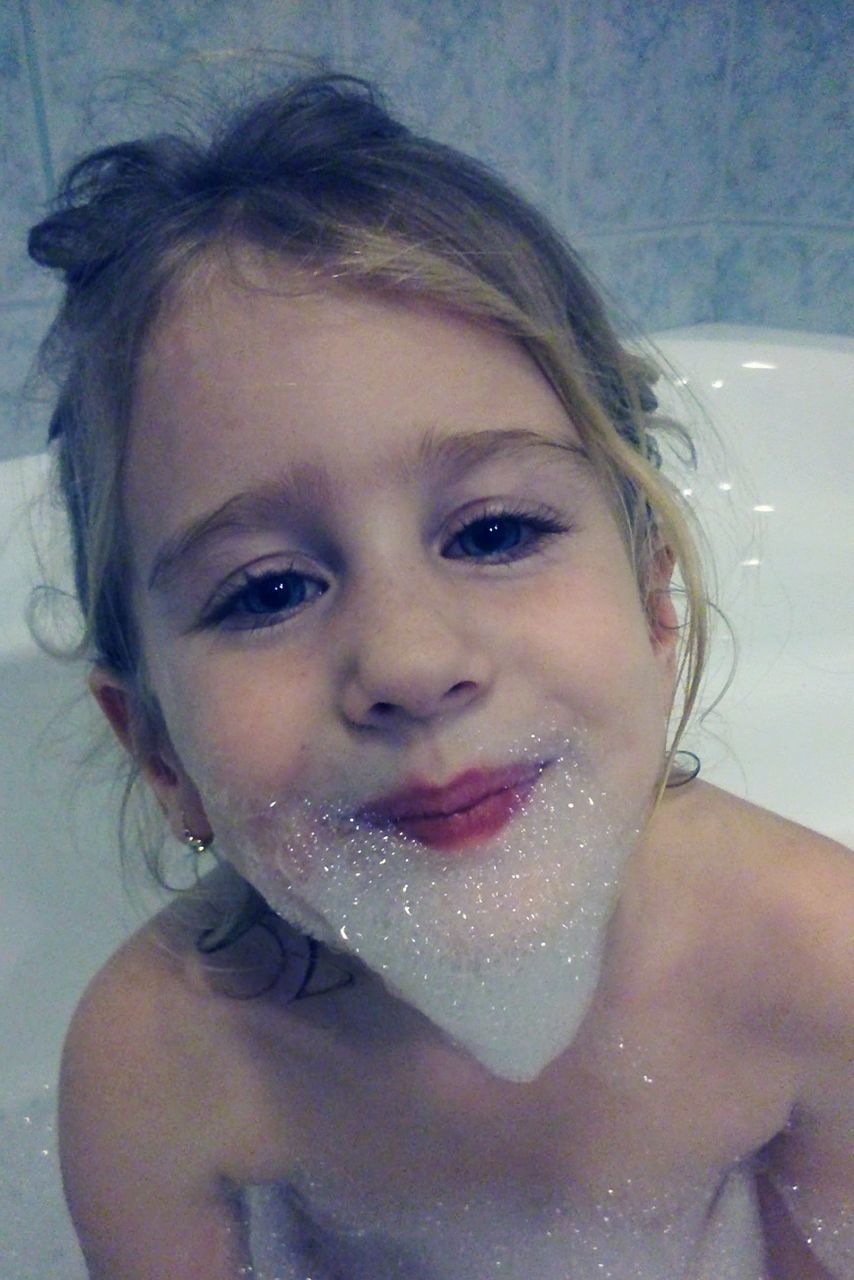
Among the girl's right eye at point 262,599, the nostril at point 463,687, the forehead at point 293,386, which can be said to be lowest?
the nostril at point 463,687

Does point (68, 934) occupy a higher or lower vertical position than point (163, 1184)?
lower

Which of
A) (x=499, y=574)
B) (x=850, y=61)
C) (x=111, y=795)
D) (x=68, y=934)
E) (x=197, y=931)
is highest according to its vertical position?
(x=850, y=61)

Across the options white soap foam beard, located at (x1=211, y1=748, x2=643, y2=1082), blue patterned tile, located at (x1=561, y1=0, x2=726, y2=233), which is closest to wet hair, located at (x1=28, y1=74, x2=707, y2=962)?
white soap foam beard, located at (x1=211, y1=748, x2=643, y2=1082)

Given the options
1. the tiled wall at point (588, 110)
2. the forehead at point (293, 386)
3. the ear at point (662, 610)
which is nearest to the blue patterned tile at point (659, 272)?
the tiled wall at point (588, 110)

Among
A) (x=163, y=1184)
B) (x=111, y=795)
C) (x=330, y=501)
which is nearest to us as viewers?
(x=330, y=501)

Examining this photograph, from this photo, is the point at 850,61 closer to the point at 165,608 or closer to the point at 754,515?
the point at 754,515

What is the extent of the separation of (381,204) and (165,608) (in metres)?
0.25

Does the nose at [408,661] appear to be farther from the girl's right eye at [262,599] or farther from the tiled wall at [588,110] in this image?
the tiled wall at [588,110]

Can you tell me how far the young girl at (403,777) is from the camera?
51 cm

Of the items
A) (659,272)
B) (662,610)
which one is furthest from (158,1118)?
Result: (659,272)

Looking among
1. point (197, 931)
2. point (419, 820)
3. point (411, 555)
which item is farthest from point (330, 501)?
point (197, 931)

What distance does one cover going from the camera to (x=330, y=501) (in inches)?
19.7

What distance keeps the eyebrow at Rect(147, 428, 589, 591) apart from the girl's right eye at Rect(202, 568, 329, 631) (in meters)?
0.03

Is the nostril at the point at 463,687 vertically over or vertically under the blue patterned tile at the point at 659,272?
over
